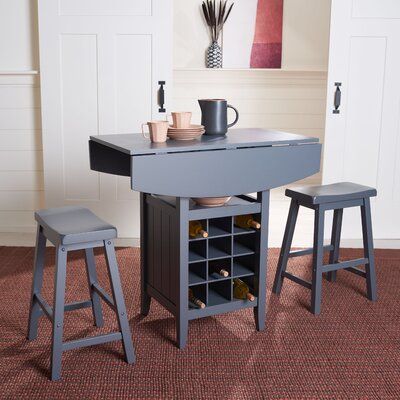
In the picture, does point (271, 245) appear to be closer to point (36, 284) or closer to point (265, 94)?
point (36, 284)

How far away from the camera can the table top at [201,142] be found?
99.1 inches

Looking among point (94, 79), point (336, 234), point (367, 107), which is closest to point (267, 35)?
point (367, 107)

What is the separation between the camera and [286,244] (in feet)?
11.1

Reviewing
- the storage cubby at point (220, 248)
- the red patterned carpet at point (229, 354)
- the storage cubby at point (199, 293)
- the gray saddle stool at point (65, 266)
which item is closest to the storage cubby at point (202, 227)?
the storage cubby at point (220, 248)

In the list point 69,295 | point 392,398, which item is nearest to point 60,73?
point 69,295

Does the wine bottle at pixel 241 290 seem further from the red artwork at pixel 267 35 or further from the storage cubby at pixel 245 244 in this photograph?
the red artwork at pixel 267 35

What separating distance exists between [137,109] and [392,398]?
252cm

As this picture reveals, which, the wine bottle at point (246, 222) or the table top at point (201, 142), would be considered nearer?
the table top at point (201, 142)

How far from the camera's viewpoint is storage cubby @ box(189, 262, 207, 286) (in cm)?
281

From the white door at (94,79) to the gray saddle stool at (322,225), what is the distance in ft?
4.30

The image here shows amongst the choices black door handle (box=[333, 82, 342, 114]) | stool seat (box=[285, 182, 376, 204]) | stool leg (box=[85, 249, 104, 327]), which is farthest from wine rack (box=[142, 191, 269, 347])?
black door handle (box=[333, 82, 342, 114])

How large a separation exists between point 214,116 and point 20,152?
1.98 metres

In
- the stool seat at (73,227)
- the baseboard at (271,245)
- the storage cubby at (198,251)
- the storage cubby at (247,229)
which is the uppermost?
the stool seat at (73,227)

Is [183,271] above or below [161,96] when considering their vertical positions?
below
